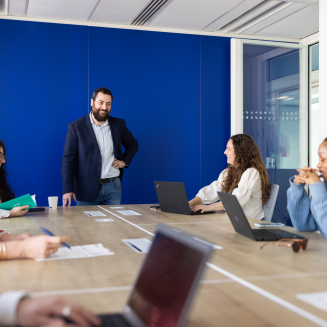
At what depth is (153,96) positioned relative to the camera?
539 cm

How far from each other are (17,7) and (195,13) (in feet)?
6.82

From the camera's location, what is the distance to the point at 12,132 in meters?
4.84

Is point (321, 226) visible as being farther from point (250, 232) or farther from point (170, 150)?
point (170, 150)

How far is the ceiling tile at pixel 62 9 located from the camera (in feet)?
14.4

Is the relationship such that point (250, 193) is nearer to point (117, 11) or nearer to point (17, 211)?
point (17, 211)

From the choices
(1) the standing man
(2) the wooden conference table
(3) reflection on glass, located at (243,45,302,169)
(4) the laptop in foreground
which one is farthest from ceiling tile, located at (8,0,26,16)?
(4) the laptop in foreground

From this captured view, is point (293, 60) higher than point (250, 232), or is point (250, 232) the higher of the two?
point (293, 60)

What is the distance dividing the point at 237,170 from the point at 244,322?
8.58ft

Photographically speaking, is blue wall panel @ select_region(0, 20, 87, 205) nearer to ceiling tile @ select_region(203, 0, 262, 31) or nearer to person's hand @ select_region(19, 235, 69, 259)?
ceiling tile @ select_region(203, 0, 262, 31)

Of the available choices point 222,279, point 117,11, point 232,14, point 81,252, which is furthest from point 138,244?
point 232,14

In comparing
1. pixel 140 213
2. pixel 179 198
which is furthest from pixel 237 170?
pixel 140 213

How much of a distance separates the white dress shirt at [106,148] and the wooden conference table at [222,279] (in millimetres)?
2190

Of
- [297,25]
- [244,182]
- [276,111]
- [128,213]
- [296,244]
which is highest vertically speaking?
[297,25]

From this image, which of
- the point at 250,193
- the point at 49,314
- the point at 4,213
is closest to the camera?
the point at 49,314
